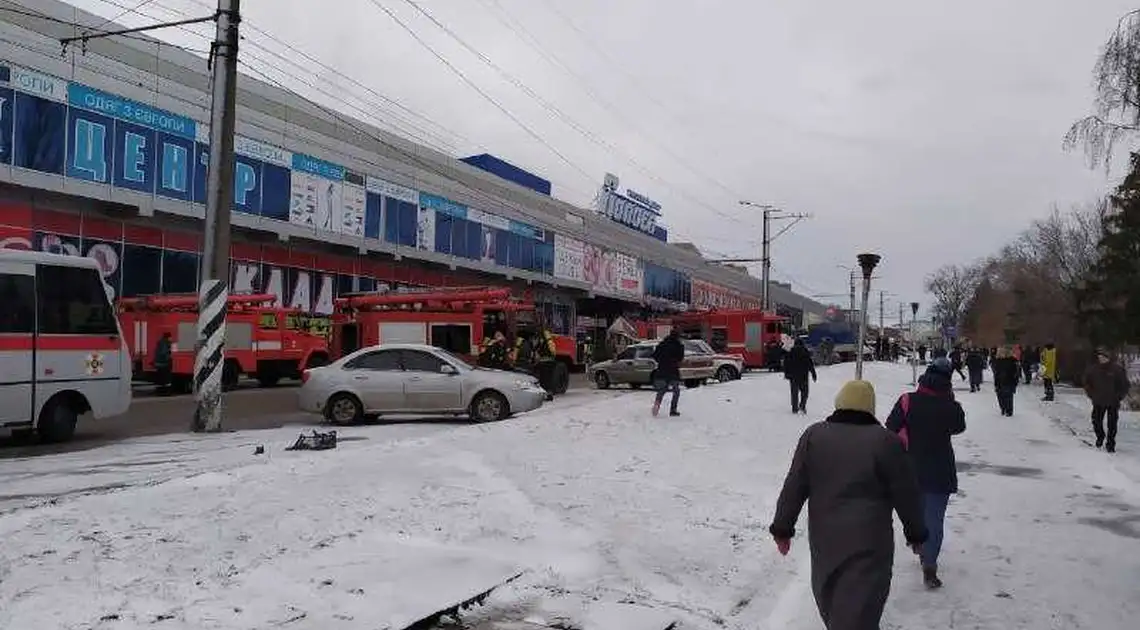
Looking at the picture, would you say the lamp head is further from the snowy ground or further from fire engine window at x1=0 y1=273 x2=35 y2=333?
fire engine window at x1=0 y1=273 x2=35 y2=333

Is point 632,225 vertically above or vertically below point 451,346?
above

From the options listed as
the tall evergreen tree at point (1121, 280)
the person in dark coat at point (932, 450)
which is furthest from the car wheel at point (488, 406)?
the tall evergreen tree at point (1121, 280)

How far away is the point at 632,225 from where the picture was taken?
7431cm

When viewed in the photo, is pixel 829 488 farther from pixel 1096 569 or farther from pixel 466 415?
pixel 466 415

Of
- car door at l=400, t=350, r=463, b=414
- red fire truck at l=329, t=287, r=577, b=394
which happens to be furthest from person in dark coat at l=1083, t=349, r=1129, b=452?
red fire truck at l=329, t=287, r=577, b=394

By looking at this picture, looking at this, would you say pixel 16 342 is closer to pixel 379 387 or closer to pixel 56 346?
pixel 56 346

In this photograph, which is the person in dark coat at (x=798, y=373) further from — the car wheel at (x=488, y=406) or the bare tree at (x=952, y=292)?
the bare tree at (x=952, y=292)

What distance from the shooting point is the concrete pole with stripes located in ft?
52.1

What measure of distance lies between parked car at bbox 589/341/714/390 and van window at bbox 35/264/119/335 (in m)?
17.8

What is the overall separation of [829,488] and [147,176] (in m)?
28.9

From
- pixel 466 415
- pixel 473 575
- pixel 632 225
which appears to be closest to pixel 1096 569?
pixel 473 575

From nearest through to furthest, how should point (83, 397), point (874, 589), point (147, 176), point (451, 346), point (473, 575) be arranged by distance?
point (874, 589)
point (473, 575)
point (83, 397)
point (451, 346)
point (147, 176)

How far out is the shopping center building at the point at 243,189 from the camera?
26266 mm

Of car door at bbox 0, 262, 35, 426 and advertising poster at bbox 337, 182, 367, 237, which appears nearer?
car door at bbox 0, 262, 35, 426
